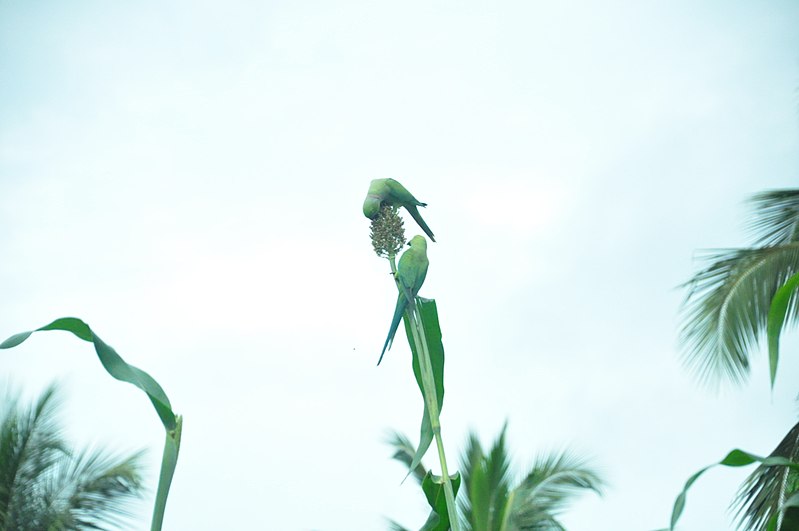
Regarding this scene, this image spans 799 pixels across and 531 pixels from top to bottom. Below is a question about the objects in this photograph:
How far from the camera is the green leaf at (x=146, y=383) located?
1.53m

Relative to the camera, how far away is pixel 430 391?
1.98 meters

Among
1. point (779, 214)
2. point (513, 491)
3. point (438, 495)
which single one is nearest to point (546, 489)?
point (513, 491)

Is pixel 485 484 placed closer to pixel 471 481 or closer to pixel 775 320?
pixel 471 481

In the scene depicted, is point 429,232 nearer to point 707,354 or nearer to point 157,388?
point 157,388

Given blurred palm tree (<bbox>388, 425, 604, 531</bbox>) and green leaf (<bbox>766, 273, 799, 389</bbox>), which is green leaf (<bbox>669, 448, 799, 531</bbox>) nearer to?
green leaf (<bbox>766, 273, 799, 389</bbox>)

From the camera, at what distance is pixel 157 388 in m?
1.69

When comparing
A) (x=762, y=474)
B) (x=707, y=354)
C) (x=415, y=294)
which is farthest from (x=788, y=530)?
(x=707, y=354)

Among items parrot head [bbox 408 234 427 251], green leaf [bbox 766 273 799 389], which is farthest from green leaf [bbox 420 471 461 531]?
green leaf [bbox 766 273 799 389]

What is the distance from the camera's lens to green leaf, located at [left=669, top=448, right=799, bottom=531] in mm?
1709

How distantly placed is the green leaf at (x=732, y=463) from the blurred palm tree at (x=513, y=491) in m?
9.32

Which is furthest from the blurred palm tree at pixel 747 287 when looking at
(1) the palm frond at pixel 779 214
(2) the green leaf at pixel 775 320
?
(2) the green leaf at pixel 775 320

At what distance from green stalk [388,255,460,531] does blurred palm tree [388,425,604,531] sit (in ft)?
30.5

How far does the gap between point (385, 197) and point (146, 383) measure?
75 cm

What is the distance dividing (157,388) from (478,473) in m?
10.2
